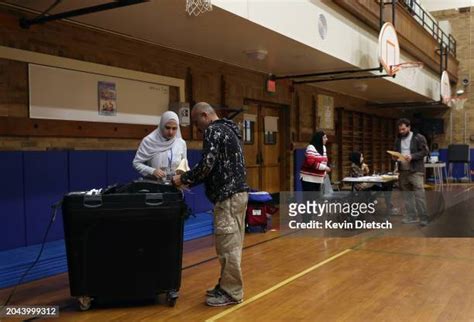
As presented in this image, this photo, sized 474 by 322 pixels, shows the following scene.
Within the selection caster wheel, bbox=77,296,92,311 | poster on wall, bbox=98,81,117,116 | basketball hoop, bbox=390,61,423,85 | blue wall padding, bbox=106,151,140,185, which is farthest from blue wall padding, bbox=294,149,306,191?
caster wheel, bbox=77,296,92,311

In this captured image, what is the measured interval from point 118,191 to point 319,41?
409 cm

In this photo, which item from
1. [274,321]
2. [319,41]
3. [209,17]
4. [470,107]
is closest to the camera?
[274,321]

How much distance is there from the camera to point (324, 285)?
375 centimetres

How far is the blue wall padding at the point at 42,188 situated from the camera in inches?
172

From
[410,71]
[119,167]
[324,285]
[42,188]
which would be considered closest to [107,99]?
[119,167]

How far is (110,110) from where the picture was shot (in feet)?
17.2

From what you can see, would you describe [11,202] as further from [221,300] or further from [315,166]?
[315,166]

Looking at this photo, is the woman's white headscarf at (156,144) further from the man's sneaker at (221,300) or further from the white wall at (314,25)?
the man's sneaker at (221,300)

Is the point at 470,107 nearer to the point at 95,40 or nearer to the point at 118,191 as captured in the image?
the point at 95,40

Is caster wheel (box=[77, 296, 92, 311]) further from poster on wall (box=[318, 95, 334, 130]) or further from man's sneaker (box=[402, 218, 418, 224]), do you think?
poster on wall (box=[318, 95, 334, 130])

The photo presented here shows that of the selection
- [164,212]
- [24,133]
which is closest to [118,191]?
[164,212]

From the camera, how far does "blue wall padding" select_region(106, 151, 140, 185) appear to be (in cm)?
512

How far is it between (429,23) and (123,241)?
508 inches

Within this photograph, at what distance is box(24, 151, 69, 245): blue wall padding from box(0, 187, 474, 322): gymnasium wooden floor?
677mm
